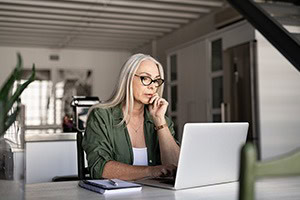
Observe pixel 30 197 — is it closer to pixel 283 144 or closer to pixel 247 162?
pixel 247 162

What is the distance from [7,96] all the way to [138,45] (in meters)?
9.54

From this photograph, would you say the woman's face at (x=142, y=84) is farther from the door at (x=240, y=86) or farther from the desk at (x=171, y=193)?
the door at (x=240, y=86)

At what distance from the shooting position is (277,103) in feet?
14.4

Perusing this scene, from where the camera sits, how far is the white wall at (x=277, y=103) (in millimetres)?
4324

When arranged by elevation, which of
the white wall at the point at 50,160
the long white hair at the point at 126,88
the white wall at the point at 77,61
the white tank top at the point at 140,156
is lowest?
the white wall at the point at 50,160

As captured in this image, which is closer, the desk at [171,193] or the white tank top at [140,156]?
the desk at [171,193]

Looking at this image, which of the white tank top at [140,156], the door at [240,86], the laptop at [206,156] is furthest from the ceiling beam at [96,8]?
the laptop at [206,156]

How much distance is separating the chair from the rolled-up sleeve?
1.33 metres

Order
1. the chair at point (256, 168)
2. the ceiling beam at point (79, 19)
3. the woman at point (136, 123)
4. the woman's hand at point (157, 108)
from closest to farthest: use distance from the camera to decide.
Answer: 1. the chair at point (256, 168)
2. the woman at point (136, 123)
3. the woman's hand at point (157, 108)
4. the ceiling beam at point (79, 19)

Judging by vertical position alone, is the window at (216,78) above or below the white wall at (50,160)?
above

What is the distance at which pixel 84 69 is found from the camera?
1085 cm

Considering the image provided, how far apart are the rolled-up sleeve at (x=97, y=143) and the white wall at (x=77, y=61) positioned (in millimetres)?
8063

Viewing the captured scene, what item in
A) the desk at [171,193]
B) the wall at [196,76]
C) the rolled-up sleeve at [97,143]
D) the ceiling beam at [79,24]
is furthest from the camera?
the ceiling beam at [79,24]

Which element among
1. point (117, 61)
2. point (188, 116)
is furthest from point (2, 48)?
point (188, 116)
